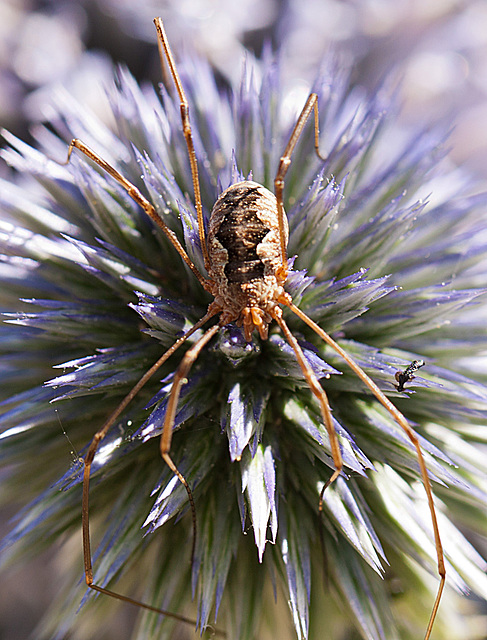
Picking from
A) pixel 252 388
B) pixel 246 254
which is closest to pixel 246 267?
pixel 246 254

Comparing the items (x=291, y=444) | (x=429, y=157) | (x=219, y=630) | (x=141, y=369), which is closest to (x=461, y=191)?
(x=429, y=157)

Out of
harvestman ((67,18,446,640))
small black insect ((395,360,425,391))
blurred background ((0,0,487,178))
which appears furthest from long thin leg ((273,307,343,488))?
blurred background ((0,0,487,178))

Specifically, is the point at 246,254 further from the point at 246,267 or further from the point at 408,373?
the point at 408,373

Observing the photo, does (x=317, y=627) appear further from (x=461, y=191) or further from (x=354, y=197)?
(x=461, y=191)

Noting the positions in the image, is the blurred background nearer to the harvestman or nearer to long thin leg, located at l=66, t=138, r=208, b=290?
long thin leg, located at l=66, t=138, r=208, b=290

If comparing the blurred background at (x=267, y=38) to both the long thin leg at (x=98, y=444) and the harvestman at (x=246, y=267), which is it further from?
the long thin leg at (x=98, y=444)
